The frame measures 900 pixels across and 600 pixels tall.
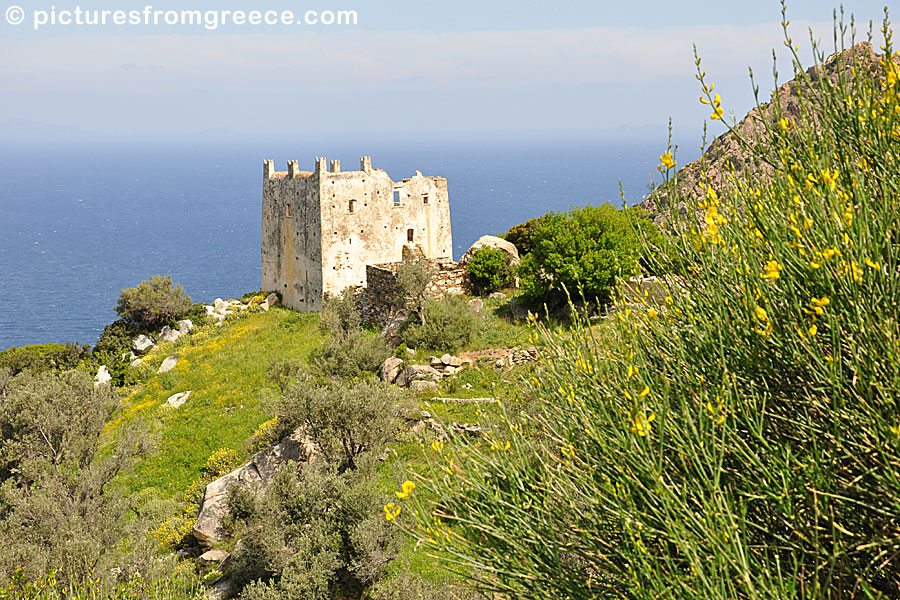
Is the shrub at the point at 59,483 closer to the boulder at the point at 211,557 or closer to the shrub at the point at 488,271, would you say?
the boulder at the point at 211,557

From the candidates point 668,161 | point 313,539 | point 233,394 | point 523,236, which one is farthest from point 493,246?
point 668,161

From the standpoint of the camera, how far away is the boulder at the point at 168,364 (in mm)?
34616

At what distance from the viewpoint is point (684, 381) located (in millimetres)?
6207

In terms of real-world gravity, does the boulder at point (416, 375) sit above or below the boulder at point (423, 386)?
above

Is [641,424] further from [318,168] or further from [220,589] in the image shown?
[318,168]

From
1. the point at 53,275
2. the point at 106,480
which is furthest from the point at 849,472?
the point at 53,275

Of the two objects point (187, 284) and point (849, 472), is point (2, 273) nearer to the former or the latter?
point (187, 284)

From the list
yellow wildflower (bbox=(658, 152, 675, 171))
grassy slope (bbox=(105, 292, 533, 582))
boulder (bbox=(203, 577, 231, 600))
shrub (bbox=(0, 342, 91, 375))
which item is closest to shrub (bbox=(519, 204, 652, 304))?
grassy slope (bbox=(105, 292, 533, 582))

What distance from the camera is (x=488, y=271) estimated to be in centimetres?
3112

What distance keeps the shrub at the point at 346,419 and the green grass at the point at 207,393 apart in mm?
3083

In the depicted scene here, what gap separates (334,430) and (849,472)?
1292cm

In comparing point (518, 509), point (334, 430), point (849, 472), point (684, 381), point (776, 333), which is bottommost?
point (334, 430)

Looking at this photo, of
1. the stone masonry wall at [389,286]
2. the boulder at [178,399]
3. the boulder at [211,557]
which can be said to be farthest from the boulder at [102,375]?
the boulder at [211,557]

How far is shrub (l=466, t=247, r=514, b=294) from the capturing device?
3103 centimetres
